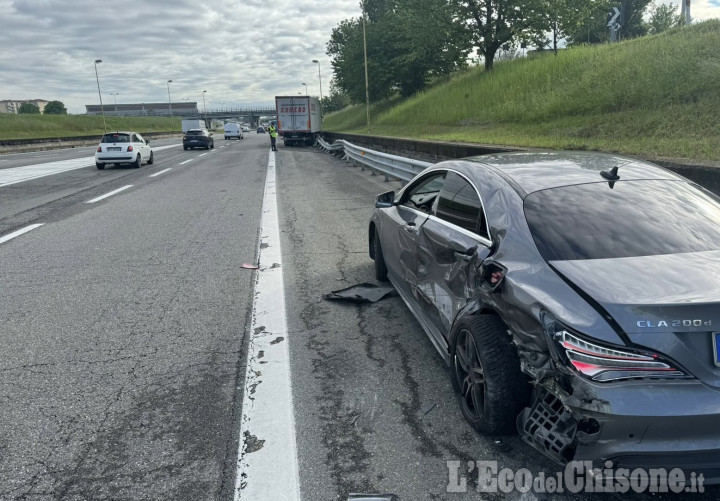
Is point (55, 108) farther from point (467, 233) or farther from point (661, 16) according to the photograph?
point (467, 233)

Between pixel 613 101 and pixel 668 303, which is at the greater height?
pixel 613 101

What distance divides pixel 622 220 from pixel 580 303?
842 mm

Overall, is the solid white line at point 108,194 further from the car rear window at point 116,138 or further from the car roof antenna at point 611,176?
the car roof antenna at point 611,176

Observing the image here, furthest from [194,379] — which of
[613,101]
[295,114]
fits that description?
[295,114]

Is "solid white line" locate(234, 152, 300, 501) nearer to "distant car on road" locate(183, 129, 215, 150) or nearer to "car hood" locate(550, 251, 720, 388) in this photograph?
"car hood" locate(550, 251, 720, 388)

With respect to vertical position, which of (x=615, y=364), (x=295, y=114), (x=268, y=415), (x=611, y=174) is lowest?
(x=268, y=415)

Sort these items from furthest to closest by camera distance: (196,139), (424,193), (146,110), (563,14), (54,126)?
(146,110), (54,126), (196,139), (563,14), (424,193)

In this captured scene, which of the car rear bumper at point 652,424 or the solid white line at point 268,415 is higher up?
the car rear bumper at point 652,424

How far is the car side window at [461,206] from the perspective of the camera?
3535mm

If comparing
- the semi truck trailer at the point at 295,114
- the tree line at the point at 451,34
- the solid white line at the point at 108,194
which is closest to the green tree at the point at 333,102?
the tree line at the point at 451,34

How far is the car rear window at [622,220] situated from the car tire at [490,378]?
1.64ft

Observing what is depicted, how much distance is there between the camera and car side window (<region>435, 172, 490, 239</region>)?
3.54m

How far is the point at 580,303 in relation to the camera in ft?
8.08

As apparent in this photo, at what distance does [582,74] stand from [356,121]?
130ft
